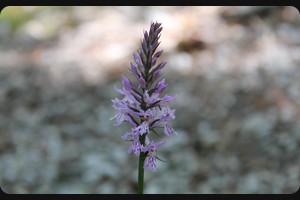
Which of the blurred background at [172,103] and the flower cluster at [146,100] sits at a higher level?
the blurred background at [172,103]

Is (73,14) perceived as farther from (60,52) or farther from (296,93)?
(296,93)

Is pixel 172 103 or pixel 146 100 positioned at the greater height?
pixel 172 103

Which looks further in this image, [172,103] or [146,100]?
[172,103]

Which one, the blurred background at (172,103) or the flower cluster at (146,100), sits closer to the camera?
the flower cluster at (146,100)

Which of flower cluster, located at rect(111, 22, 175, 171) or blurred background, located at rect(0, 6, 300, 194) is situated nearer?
flower cluster, located at rect(111, 22, 175, 171)

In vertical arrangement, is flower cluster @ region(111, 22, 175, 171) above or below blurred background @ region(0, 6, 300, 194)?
below
